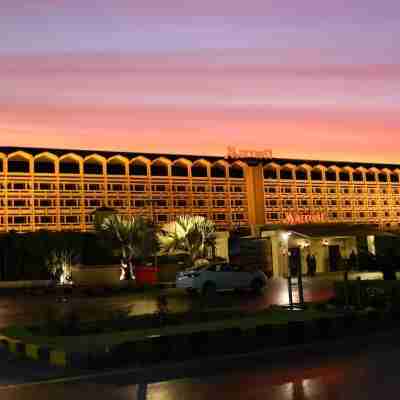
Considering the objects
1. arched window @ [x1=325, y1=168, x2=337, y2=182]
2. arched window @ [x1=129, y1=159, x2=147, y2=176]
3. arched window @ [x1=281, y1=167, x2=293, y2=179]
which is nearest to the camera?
arched window @ [x1=129, y1=159, x2=147, y2=176]

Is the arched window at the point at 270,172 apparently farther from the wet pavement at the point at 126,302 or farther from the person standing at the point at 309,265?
the wet pavement at the point at 126,302

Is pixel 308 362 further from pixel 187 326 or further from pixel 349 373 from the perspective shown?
pixel 187 326

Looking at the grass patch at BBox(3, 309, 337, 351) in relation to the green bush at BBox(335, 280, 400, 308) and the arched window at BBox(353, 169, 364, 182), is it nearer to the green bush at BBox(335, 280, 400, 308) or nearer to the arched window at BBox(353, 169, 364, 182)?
the green bush at BBox(335, 280, 400, 308)

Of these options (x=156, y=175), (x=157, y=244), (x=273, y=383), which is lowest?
(x=273, y=383)

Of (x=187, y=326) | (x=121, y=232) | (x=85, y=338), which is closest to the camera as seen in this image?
(x=85, y=338)

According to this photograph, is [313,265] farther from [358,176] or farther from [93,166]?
[358,176]

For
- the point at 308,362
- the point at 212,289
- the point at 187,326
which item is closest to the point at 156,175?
the point at 212,289

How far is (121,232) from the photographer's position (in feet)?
118

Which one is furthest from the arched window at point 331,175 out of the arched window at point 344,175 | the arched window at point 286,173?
the arched window at point 286,173

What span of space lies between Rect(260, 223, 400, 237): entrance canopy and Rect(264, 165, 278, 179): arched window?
8.74 m

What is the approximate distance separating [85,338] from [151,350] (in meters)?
2.01

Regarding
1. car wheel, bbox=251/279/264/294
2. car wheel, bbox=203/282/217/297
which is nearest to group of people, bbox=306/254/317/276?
car wheel, bbox=251/279/264/294

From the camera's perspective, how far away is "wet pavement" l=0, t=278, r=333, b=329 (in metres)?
19.2

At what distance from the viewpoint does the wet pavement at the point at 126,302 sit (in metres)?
19.2
